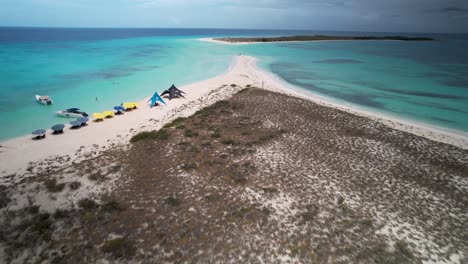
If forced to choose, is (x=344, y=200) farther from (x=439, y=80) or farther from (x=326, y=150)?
(x=439, y=80)

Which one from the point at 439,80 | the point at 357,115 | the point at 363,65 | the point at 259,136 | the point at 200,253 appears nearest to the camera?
the point at 200,253

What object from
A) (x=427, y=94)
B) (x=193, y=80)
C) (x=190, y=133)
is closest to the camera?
(x=190, y=133)

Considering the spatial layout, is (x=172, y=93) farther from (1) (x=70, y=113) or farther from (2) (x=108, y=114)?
(1) (x=70, y=113)

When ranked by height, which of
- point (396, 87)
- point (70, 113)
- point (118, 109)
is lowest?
point (70, 113)

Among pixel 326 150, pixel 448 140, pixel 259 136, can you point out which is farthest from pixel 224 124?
pixel 448 140

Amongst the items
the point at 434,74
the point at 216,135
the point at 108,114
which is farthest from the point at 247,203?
the point at 434,74

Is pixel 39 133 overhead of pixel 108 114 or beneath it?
beneath

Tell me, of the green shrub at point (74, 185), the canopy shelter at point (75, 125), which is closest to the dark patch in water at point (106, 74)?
the canopy shelter at point (75, 125)

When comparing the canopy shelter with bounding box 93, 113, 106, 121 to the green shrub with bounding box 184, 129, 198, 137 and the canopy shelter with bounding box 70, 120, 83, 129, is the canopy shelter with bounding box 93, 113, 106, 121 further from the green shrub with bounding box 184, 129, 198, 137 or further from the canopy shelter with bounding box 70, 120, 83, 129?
the green shrub with bounding box 184, 129, 198, 137

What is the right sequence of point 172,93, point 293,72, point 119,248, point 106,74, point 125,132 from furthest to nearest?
1. point 293,72
2. point 106,74
3. point 172,93
4. point 125,132
5. point 119,248

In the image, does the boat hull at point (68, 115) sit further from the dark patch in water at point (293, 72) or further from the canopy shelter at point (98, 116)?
the dark patch in water at point (293, 72)

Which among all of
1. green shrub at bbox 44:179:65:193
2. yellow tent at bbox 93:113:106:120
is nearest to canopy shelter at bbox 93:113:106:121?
yellow tent at bbox 93:113:106:120
